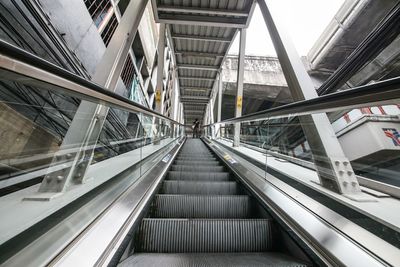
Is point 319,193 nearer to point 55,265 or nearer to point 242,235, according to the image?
point 242,235

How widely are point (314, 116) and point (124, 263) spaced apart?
72.8 inches

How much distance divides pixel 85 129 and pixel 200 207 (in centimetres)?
128

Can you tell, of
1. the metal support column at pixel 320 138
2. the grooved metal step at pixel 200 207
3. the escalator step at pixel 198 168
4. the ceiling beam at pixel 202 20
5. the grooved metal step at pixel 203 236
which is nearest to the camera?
the grooved metal step at pixel 203 236

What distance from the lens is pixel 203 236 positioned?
4.44ft

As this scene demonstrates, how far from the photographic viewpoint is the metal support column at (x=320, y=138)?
1.44 metres

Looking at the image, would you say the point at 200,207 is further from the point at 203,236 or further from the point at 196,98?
the point at 196,98

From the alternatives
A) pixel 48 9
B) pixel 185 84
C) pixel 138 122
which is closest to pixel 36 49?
pixel 48 9

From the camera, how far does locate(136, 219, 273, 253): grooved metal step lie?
1.33 meters

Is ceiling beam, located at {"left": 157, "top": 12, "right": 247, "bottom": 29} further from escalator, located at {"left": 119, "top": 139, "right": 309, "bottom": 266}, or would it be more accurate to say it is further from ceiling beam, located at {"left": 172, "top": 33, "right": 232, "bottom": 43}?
escalator, located at {"left": 119, "top": 139, "right": 309, "bottom": 266}

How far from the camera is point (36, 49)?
288 cm

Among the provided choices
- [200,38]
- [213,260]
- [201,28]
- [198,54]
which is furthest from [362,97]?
[198,54]

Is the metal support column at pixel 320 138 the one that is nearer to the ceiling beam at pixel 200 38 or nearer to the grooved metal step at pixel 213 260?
the grooved metal step at pixel 213 260

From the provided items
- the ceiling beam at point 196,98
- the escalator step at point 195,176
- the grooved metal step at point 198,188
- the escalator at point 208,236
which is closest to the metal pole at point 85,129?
the escalator at point 208,236

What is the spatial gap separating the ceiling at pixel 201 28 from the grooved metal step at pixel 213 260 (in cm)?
592
